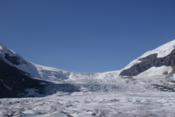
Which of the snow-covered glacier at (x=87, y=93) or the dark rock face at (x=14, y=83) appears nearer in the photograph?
the snow-covered glacier at (x=87, y=93)

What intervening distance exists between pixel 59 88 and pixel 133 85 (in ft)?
69.6

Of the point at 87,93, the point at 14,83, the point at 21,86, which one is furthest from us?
the point at 14,83

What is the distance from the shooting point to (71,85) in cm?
11225

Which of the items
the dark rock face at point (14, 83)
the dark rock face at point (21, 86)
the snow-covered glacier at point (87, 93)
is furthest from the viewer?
the dark rock face at point (14, 83)

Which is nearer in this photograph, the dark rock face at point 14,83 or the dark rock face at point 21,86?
the dark rock face at point 21,86

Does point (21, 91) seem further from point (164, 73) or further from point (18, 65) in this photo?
point (164, 73)

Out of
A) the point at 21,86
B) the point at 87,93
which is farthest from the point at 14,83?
the point at 87,93

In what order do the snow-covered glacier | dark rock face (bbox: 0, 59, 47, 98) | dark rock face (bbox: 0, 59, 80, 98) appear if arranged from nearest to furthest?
the snow-covered glacier
dark rock face (bbox: 0, 59, 80, 98)
dark rock face (bbox: 0, 59, 47, 98)

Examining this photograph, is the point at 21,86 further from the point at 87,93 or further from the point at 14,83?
the point at 87,93

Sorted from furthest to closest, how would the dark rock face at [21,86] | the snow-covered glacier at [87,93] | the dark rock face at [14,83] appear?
the dark rock face at [14,83] → the dark rock face at [21,86] → the snow-covered glacier at [87,93]

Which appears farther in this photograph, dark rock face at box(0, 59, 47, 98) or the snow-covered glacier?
dark rock face at box(0, 59, 47, 98)

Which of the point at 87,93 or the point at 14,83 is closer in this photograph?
the point at 87,93

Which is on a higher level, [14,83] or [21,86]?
[14,83]

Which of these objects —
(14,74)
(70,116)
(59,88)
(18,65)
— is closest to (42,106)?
(70,116)
